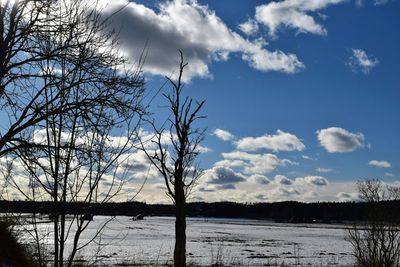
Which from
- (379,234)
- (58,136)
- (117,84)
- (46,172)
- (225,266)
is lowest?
(225,266)

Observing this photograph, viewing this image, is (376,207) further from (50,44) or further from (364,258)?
(50,44)

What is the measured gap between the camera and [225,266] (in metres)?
28.6

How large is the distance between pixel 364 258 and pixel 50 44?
1499 cm

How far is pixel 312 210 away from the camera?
18138 centimetres

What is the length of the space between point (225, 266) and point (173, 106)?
63.1 ft

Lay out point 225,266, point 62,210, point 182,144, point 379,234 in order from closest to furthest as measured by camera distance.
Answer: point 62,210 → point 182,144 → point 379,234 → point 225,266

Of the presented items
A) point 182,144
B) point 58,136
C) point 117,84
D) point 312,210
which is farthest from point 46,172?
point 312,210

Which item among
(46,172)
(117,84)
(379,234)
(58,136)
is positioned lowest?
(379,234)

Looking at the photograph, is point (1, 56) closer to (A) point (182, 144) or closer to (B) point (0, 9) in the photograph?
(B) point (0, 9)

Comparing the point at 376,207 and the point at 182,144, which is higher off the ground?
the point at 182,144

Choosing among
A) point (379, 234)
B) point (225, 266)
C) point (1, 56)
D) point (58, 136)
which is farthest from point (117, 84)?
point (225, 266)

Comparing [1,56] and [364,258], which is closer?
[1,56]

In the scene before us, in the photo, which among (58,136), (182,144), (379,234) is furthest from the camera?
(379,234)

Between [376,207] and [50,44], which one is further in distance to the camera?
[376,207]
